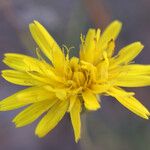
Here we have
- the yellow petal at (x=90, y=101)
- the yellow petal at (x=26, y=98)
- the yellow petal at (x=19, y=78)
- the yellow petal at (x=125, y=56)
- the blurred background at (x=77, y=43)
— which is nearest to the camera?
the yellow petal at (x=90, y=101)

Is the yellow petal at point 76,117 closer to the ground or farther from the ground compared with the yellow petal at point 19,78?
closer to the ground

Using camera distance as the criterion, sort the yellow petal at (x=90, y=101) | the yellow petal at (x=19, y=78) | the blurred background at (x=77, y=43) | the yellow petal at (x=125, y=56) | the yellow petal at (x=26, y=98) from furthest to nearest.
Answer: the blurred background at (x=77, y=43) → the yellow petal at (x=125, y=56) → the yellow petal at (x=19, y=78) → the yellow petal at (x=26, y=98) → the yellow petal at (x=90, y=101)

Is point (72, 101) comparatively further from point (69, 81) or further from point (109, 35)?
point (109, 35)

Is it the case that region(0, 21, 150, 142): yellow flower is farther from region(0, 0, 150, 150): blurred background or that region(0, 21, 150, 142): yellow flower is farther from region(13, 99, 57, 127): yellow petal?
region(0, 0, 150, 150): blurred background

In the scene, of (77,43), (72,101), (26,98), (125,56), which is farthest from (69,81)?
(77,43)

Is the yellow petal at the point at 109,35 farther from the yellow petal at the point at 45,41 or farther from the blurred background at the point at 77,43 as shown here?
the blurred background at the point at 77,43

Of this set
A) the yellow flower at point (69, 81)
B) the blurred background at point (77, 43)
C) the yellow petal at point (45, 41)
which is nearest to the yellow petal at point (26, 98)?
the yellow flower at point (69, 81)

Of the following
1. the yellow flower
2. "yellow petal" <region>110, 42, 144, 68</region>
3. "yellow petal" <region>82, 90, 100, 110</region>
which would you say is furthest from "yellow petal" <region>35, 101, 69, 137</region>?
"yellow petal" <region>110, 42, 144, 68</region>
